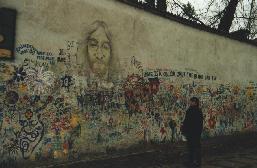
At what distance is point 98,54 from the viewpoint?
26.3ft

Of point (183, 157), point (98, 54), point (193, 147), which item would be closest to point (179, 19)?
point (98, 54)

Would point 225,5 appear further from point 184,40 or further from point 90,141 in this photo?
point 90,141

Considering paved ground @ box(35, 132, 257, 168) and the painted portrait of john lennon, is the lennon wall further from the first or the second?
paved ground @ box(35, 132, 257, 168)

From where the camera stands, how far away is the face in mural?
789cm

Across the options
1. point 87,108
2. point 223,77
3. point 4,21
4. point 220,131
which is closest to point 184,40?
point 223,77

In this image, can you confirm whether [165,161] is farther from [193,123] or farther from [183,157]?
[193,123]

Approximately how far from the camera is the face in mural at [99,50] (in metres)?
7.89

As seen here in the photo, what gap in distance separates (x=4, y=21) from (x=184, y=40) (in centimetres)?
531

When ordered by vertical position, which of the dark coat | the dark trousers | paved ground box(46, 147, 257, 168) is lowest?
paved ground box(46, 147, 257, 168)

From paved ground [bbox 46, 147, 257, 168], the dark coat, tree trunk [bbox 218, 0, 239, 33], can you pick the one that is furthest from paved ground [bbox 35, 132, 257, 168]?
tree trunk [bbox 218, 0, 239, 33]

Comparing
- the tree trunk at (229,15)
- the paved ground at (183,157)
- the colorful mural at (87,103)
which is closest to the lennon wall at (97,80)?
the colorful mural at (87,103)

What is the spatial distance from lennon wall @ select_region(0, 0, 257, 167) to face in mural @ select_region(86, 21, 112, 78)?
2cm

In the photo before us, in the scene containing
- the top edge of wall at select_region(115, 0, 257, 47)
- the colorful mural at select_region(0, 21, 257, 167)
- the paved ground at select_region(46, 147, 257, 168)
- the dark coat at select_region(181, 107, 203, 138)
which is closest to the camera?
the colorful mural at select_region(0, 21, 257, 167)

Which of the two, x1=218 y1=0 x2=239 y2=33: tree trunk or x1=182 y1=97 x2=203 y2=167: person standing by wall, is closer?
x1=182 y1=97 x2=203 y2=167: person standing by wall
